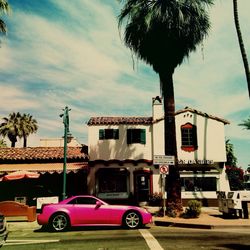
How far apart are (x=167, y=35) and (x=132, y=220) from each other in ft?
34.9

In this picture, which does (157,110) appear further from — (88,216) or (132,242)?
(132,242)

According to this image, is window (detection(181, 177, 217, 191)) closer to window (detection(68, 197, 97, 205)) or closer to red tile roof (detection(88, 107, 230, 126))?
red tile roof (detection(88, 107, 230, 126))

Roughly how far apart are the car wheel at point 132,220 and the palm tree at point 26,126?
41.1m

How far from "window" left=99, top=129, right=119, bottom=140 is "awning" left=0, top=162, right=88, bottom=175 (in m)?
2.59

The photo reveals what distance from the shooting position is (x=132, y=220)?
13359 millimetres

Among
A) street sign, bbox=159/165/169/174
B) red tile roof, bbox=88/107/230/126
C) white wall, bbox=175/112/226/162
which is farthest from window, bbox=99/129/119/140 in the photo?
street sign, bbox=159/165/169/174

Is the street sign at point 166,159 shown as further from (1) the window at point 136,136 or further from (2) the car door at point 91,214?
(1) the window at point 136,136

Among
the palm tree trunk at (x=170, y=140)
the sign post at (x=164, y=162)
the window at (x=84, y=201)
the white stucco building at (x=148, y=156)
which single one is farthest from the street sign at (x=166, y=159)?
the white stucco building at (x=148, y=156)

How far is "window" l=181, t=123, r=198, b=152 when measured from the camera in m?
26.8

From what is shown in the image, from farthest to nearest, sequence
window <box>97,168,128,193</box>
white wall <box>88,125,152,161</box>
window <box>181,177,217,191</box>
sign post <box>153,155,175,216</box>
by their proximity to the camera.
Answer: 1. window <box>181,177,217,191</box>
2. white wall <box>88,125,152,161</box>
3. window <box>97,168,128,193</box>
4. sign post <box>153,155,175,216</box>

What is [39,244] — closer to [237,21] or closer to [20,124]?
[237,21]

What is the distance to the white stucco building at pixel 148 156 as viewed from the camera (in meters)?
26.2

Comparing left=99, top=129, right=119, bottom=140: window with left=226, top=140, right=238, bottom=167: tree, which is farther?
left=226, top=140, right=238, bottom=167: tree

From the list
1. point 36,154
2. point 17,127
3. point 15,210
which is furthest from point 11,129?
point 15,210
